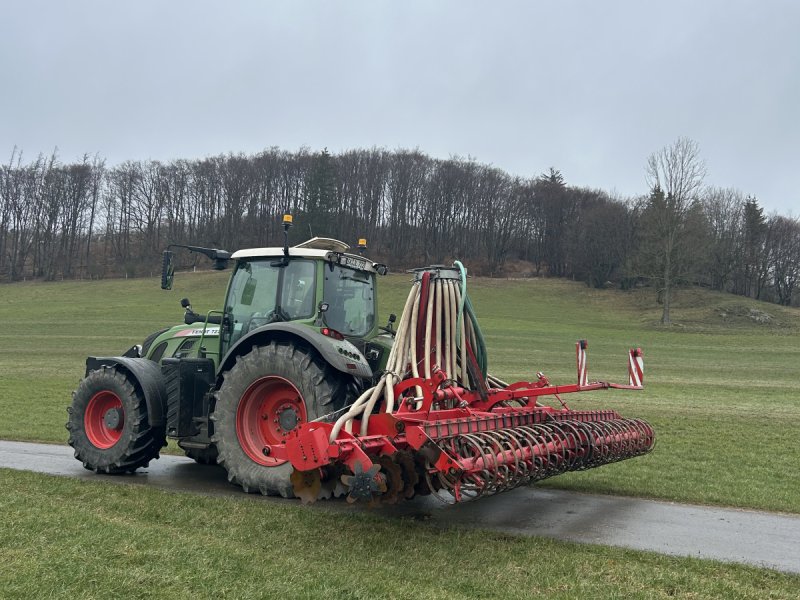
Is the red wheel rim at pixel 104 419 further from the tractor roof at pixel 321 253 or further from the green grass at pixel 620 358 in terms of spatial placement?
the green grass at pixel 620 358

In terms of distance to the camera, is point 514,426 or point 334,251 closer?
point 514,426

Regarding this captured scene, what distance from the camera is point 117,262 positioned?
63.1 m

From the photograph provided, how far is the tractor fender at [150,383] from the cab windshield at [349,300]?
2038 mm

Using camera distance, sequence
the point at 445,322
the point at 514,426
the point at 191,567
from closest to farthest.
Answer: the point at 191,567 < the point at 514,426 < the point at 445,322

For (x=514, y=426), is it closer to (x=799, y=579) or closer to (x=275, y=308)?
(x=799, y=579)

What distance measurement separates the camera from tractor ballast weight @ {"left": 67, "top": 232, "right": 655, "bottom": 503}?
490 centimetres

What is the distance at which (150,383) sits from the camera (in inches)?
289

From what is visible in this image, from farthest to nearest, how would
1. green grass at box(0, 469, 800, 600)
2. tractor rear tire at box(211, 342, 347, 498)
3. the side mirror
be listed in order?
the side mirror, tractor rear tire at box(211, 342, 347, 498), green grass at box(0, 469, 800, 600)

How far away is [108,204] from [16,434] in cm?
6174

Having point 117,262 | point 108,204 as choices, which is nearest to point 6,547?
point 117,262

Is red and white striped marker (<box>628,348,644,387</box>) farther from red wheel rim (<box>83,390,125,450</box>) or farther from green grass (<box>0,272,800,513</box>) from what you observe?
red wheel rim (<box>83,390,125,450</box>)

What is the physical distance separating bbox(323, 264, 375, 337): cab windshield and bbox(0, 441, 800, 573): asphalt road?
193 cm

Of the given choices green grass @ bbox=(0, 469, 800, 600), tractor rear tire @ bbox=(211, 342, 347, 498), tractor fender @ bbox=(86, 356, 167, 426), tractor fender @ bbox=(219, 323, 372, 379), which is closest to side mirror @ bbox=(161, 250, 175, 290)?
tractor fender @ bbox=(86, 356, 167, 426)

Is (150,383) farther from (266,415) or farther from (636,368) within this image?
(636,368)
